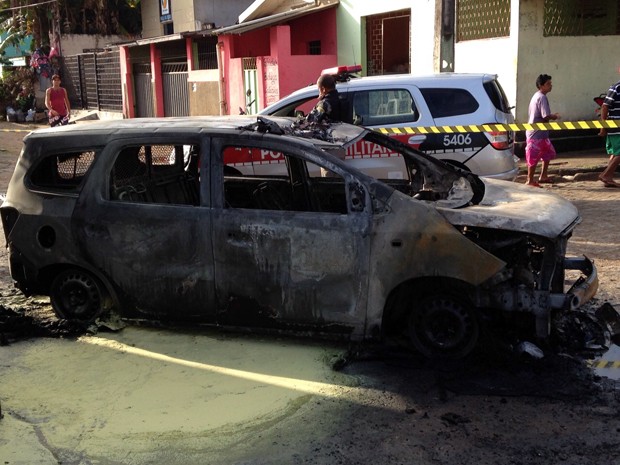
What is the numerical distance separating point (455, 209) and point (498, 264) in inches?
19.7

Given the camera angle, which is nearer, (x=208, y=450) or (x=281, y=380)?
(x=208, y=450)

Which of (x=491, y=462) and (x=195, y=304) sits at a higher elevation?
(x=195, y=304)

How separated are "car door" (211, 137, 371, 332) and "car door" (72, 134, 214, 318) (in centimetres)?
14

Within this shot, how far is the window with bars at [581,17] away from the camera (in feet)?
45.5

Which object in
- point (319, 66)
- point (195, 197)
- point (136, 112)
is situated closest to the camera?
point (195, 197)

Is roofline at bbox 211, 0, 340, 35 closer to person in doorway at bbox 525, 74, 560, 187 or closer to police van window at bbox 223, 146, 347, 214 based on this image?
person in doorway at bbox 525, 74, 560, 187

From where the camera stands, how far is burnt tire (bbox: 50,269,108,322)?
18.3 feet

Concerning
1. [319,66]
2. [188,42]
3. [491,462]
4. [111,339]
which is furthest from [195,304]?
[188,42]

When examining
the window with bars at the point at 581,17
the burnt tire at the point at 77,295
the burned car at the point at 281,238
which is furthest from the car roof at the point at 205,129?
the window with bars at the point at 581,17

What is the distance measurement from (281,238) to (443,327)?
1254 millimetres

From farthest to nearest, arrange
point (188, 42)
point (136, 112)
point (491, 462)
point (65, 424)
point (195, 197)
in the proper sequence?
point (136, 112)
point (188, 42)
point (195, 197)
point (65, 424)
point (491, 462)

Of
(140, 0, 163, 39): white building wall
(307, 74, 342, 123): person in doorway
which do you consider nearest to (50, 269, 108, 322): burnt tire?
(307, 74, 342, 123): person in doorway

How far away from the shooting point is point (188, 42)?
71.3 ft

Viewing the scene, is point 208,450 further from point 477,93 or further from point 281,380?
point 477,93
